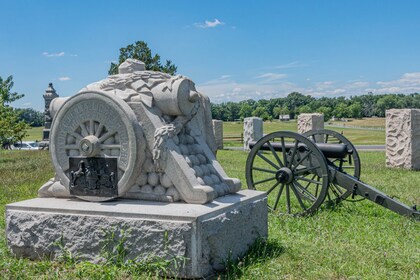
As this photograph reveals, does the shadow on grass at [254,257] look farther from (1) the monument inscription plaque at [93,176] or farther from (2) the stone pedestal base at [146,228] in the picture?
(1) the monument inscription plaque at [93,176]

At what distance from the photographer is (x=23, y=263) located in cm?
430

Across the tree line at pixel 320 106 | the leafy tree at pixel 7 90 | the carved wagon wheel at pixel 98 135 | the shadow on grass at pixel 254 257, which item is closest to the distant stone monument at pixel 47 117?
the leafy tree at pixel 7 90

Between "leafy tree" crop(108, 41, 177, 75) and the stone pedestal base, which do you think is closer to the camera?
the stone pedestal base

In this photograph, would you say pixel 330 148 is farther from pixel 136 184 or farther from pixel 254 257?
pixel 136 184

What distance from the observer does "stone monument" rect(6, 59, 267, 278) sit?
4051 millimetres

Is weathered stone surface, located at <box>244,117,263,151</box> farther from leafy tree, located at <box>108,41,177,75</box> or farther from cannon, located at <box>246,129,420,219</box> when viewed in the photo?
cannon, located at <box>246,129,420,219</box>

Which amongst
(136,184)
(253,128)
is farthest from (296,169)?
(253,128)

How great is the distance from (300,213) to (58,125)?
11.3 ft

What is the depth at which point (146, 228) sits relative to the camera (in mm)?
3990

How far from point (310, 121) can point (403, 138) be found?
13.7ft

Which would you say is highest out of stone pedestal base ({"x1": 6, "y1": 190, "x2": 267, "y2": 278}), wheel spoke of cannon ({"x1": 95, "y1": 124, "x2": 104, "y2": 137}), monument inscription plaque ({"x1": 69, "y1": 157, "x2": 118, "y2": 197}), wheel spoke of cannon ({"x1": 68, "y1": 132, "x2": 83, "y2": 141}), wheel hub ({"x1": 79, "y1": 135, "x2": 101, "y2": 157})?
→ wheel spoke of cannon ({"x1": 95, "y1": 124, "x2": 104, "y2": 137})

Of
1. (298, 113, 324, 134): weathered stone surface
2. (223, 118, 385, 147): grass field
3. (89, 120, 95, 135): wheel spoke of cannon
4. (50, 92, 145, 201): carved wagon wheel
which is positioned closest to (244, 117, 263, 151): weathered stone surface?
(298, 113, 324, 134): weathered stone surface

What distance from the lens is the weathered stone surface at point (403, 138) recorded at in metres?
14.0

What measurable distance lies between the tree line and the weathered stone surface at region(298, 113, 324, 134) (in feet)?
181
